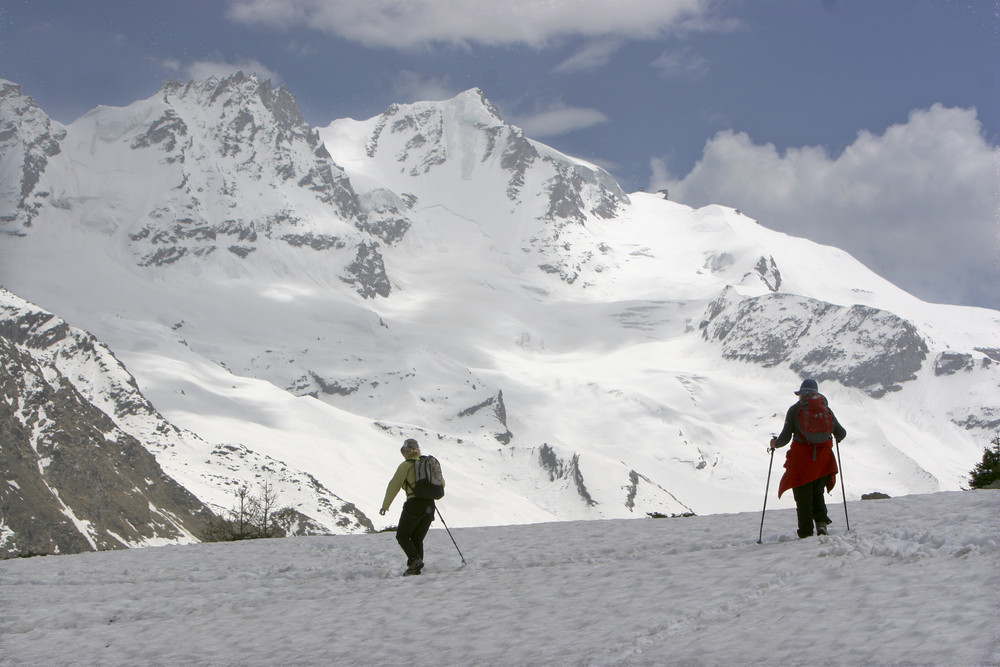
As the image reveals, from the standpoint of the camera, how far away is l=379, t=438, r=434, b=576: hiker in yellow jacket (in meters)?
16.6

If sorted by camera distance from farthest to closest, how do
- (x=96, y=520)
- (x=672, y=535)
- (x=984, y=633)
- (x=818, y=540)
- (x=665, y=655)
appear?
(x=96, y=520) → (x=672, y=535) → (x=818, y=540) → (x=665, y=655) → (x=984, y=633)

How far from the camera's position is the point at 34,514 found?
133 m

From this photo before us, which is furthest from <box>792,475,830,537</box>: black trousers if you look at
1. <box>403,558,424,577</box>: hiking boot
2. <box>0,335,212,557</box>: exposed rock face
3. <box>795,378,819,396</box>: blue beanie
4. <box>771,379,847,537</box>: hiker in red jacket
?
<box>0,335,212,557</box>: exposed rock face

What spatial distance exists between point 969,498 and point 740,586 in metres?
8.60

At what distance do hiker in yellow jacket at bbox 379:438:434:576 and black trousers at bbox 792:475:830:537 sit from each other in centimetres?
572

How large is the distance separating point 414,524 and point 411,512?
0.29m

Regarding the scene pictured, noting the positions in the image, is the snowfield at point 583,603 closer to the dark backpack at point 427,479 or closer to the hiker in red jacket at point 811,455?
the hiker in red jacket at point 811,455

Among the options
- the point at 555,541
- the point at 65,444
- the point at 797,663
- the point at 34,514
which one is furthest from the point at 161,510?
the point at 797,663

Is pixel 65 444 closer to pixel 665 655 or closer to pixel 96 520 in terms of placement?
pixel 96 520

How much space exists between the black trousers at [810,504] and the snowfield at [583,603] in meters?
0.35

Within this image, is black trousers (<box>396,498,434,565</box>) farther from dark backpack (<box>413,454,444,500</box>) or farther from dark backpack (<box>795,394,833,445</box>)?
dark backpack (<box>795,394,833,445</box>)

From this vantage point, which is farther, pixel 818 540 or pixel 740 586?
pixel 818 540

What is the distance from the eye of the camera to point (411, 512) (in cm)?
1655

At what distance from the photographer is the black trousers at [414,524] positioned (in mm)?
16578
